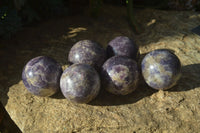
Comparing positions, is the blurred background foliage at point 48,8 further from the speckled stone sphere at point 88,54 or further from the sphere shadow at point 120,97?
the sphere shadow at point 120,97

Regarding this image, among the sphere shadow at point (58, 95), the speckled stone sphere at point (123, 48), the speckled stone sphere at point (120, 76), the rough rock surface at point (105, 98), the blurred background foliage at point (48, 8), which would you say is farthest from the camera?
the blurred background foliage at point (48, 8)

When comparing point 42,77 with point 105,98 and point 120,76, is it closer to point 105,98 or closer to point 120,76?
point 105,98

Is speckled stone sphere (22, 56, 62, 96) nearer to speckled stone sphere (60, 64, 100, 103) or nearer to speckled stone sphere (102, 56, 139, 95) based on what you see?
speckled stone sphere (60, 64, 100, 103)

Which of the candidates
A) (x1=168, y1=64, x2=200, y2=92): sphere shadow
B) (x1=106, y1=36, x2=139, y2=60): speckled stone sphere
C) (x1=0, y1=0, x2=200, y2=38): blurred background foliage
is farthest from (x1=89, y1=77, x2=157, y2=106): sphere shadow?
(x1=0, y1=0, x2=200, y2=38): blurred background foliage

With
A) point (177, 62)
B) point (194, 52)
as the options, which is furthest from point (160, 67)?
point (194, 52)

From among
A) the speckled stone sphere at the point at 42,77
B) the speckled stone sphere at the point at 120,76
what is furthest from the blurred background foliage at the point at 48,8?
the speckled stone sphere at the point at 120,76

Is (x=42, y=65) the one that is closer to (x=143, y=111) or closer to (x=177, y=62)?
(x=143, y=111)

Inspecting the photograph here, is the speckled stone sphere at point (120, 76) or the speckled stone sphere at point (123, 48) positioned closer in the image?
the speckled stone sphere at point (120, 76)
